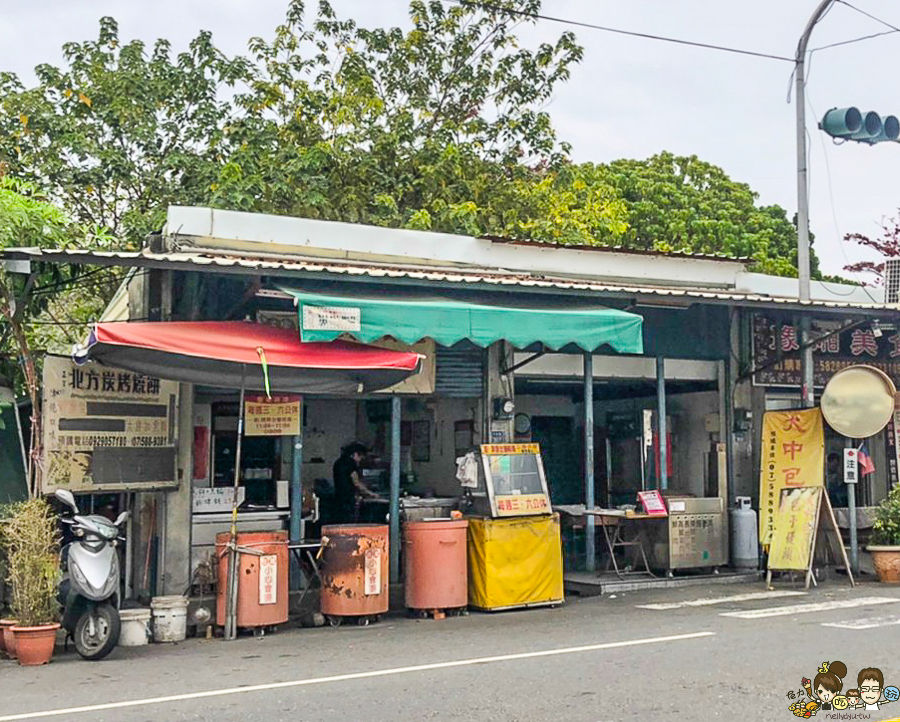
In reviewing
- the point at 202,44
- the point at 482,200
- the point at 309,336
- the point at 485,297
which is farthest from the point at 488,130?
the point at 309,336

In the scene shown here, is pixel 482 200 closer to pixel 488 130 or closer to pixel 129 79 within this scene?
pixel 488 130

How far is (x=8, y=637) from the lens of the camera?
8477 millimetres

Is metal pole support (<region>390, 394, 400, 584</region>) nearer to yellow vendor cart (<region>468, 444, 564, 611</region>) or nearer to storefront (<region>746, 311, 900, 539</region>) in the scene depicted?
yellow vendor cart (<region>468, 444, 564, 611</region>)

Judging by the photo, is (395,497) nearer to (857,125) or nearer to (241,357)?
(241,357)

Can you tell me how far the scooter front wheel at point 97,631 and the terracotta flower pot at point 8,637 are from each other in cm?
48

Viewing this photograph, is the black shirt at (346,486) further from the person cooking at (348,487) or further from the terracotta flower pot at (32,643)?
the terracotta flower pot at (32,643)

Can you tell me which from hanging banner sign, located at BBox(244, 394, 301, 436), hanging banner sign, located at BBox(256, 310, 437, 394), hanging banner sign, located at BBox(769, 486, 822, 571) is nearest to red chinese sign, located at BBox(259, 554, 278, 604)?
hanging banner sign, located at BBox(244, 394, 301, 436)

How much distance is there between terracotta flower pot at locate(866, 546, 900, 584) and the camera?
12.4 m

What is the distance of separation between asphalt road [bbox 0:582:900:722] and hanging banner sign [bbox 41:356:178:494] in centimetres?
182

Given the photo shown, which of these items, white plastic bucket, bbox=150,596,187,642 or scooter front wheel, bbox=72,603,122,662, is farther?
white plastic bucket, bbox=150,596,187,642

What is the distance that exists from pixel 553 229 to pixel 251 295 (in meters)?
11.8

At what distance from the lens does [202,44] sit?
2038 cm

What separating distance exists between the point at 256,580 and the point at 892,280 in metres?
11.1
